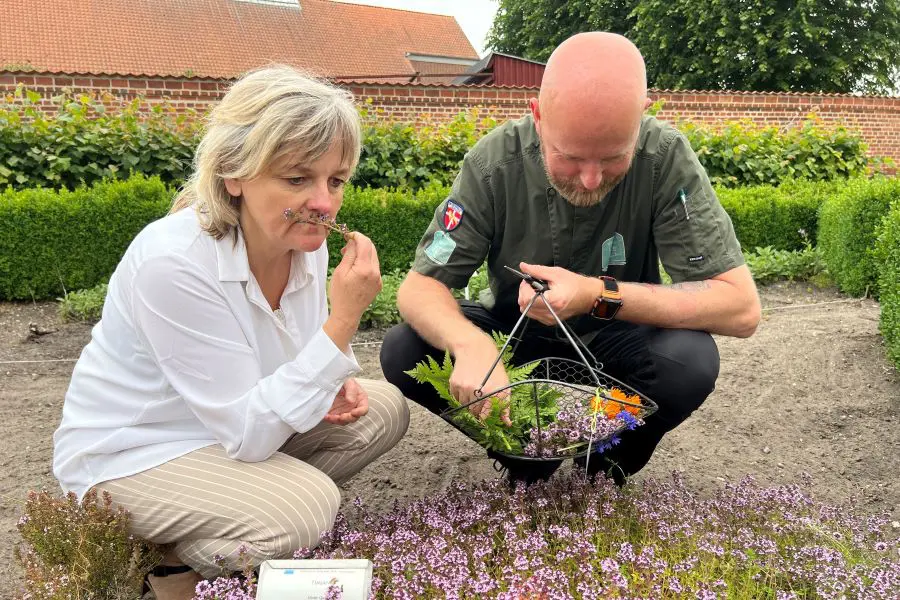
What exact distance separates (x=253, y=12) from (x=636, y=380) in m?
24.4

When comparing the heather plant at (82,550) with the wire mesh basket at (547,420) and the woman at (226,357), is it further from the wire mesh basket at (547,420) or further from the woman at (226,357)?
the wire mesh basket at (547,420)

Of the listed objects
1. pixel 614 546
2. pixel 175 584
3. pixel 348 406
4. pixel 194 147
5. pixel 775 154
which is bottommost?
pixel 775 154

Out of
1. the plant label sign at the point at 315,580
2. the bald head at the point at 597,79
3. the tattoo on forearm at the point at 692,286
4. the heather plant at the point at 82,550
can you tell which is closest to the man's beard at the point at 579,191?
the bald head at the point at 597,79

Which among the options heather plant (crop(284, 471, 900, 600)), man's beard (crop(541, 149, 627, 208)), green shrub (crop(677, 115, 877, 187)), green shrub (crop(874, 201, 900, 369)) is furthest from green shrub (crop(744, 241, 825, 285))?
man's beard (crop(541, 149, 627, 208))

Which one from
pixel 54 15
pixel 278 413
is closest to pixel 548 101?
pixel 278 413

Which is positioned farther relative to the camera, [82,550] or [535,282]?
[535,282]

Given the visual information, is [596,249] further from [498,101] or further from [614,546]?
[498,101]

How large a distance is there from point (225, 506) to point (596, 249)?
1.55m

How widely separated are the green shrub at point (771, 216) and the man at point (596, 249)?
6.29 m

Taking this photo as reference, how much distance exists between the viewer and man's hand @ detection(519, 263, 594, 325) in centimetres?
215

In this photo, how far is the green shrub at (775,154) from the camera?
10.2m

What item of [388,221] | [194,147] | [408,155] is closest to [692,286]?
[388,221]

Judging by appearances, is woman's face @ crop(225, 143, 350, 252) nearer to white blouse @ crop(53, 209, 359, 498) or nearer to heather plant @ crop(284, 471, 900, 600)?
white blouse @ crop(53, 209, 359, 498)

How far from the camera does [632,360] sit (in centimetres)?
256
